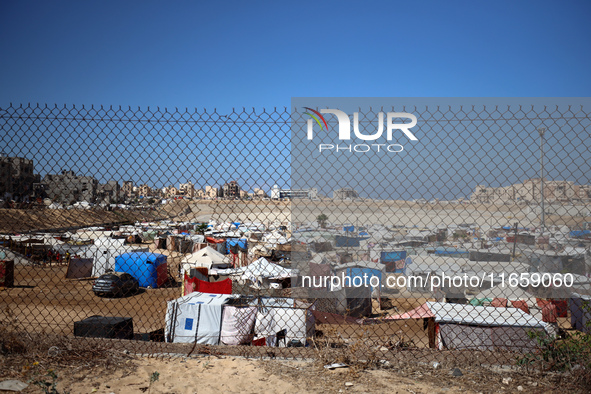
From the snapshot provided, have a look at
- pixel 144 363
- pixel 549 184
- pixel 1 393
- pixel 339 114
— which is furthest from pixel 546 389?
pixel 1 393

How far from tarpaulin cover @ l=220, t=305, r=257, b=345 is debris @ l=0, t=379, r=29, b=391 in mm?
7572

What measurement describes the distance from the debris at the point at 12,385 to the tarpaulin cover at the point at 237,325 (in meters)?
7.57

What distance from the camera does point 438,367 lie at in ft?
8.99

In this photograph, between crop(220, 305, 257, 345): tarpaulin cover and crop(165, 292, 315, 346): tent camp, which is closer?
crop(165, 292, 315, 346): tent camp

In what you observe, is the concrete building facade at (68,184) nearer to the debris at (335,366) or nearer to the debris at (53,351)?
the debris at (53,351)

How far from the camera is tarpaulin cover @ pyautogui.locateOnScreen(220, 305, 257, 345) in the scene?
32.2 feet

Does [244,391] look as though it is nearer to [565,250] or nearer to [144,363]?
[144,363]

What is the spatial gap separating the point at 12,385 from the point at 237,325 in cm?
775

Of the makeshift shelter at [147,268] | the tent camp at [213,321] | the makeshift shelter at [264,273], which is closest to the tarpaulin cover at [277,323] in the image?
the tent camp at [213,321]

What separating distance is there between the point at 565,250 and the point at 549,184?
12505mm

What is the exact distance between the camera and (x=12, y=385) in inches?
93.5

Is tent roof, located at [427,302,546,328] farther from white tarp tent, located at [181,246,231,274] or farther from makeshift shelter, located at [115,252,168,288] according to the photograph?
makeshift shelter, located at [115,252,168,288]

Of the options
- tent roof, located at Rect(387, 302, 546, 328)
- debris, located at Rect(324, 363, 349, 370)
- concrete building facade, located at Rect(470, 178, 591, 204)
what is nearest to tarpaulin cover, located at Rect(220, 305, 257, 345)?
tent roof, located at Rect(387, 302, 546, 328)

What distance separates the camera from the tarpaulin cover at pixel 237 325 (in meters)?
9.81
